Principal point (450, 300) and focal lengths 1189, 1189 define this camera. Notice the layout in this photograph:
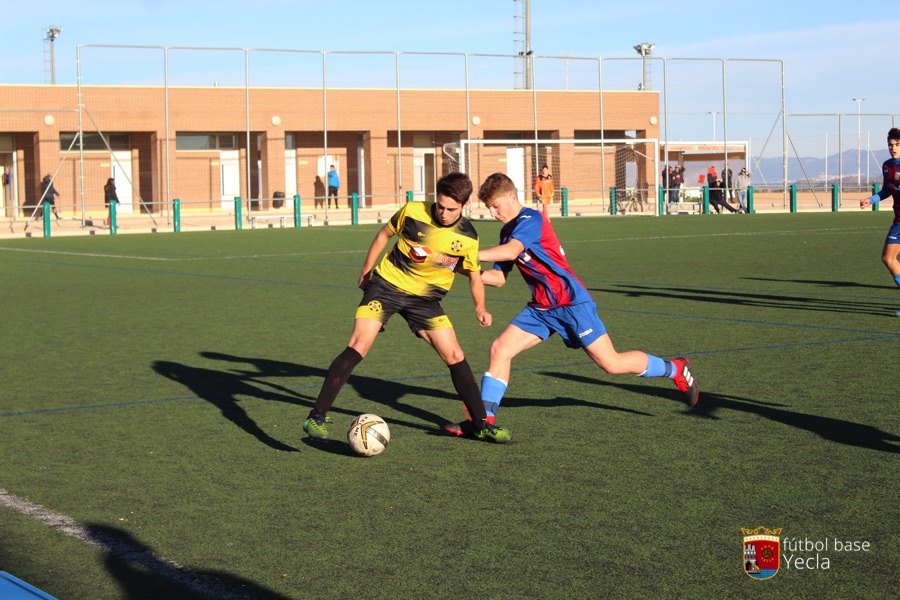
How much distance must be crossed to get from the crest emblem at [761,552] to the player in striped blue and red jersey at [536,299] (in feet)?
6.92

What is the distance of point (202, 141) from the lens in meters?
46.6

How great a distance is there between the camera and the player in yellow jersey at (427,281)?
6.35 m

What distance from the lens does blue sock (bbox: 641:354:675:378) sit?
700 centimetres

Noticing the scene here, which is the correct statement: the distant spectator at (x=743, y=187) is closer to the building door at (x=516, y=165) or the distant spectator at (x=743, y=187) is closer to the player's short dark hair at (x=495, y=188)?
the building door at (x=516, y=165)

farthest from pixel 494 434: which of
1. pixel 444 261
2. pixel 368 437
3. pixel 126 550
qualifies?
pixel 126 550

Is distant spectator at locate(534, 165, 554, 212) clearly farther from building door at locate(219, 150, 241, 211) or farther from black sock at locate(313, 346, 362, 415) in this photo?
black sock at locate(313, 346, 362, 415)

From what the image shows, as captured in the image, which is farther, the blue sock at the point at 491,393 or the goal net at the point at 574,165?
the goal net at the point at 574,165

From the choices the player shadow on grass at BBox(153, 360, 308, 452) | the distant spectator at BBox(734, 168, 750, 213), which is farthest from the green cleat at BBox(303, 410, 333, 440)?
the distant spectator at BBox(734, 168, 750, 213)

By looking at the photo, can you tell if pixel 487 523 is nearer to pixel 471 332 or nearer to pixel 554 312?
pixel 554 312

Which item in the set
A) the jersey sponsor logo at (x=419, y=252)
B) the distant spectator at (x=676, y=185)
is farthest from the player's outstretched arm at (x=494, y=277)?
the distant spectator at (x=676, y=185)

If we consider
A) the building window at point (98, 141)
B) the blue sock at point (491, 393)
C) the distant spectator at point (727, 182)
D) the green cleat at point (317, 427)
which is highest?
the building window at point (98, 141)

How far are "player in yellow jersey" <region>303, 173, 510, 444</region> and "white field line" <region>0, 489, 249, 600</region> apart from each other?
166 cm

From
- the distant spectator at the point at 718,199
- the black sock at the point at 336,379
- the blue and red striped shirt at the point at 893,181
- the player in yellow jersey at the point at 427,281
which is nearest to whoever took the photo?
the black sock at the point at 336,379

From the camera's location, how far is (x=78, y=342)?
10859mm
